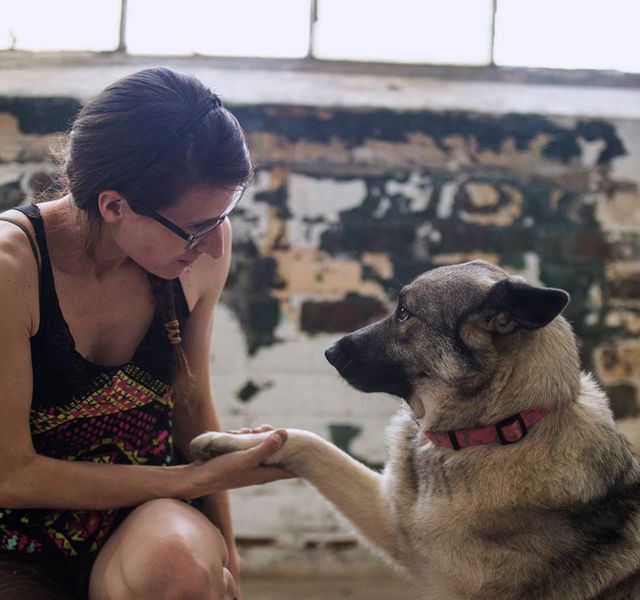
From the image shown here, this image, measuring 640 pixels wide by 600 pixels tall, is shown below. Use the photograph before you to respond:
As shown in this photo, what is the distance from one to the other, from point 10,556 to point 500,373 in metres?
1.03

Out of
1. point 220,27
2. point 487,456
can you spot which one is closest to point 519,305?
point 487,456

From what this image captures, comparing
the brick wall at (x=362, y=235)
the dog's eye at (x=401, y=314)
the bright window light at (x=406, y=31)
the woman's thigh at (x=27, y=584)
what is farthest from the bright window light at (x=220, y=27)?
the woman's thigh at (x=27, y=584)

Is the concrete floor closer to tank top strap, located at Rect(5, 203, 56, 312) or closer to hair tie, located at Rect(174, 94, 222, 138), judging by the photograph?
tank top strap, located at Rect(5, 203, 56, 312)

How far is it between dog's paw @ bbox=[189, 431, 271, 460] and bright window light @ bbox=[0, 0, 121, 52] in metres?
2.20

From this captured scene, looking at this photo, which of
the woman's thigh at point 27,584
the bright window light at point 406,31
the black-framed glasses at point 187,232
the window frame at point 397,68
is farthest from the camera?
the bright window light at point 406,31

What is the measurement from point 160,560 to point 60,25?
2704 millimetres

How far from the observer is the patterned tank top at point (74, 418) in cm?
145

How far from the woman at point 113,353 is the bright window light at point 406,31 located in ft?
6.74

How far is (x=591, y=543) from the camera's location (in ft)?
5.03

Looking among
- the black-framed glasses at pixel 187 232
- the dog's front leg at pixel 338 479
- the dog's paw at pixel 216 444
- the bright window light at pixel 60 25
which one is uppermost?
the bright window light at pixel 60 25

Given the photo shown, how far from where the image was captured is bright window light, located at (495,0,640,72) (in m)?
3.37

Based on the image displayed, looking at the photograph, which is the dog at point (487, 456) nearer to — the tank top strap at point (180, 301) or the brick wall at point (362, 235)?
the tank top strap at point (180, 301)

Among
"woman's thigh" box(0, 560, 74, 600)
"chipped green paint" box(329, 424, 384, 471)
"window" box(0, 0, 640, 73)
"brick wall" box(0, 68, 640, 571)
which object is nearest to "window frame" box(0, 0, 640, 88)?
"window" box(0, 0, 640, 73)

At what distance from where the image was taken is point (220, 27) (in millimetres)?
3340
